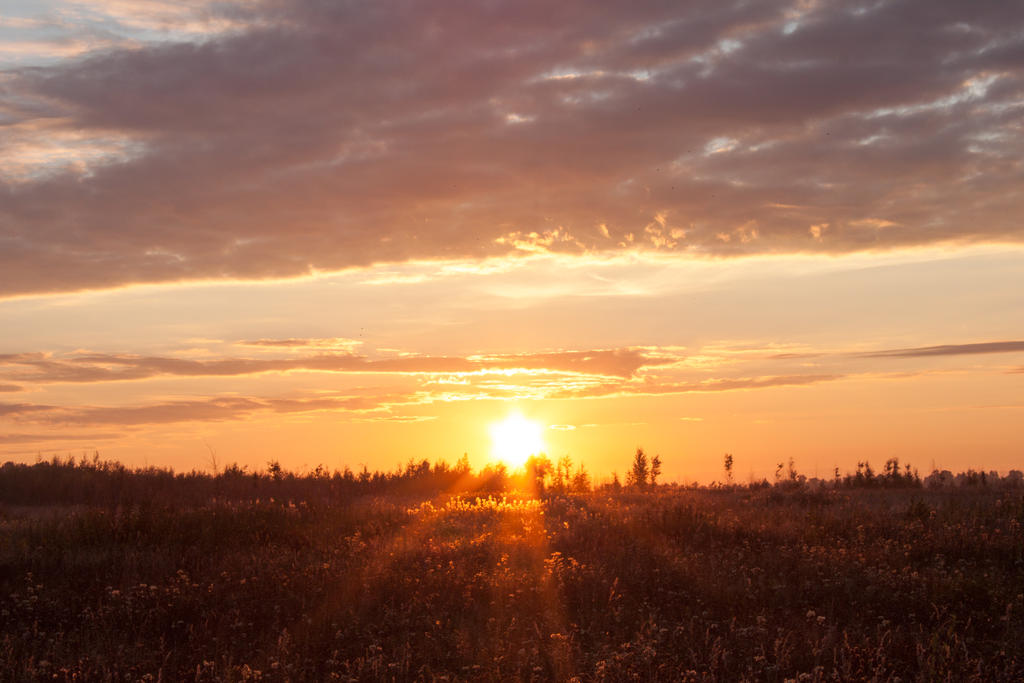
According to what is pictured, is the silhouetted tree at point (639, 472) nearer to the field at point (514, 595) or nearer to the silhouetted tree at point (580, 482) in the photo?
the silhouetted tree at point (580, 482)

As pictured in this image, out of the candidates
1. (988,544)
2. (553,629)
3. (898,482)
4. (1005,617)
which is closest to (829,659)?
(1005,617)

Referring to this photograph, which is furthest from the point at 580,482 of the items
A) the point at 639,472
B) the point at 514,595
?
the point at 514,595

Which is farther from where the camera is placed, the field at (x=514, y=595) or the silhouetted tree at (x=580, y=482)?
the silhouetted tree at (x=580, y=482)

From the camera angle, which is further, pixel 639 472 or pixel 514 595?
pixel 639 472

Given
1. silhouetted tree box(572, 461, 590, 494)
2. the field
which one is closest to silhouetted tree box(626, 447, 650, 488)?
silhouetted tree box(572, 461, 590, 494)

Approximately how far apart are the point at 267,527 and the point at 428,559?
3836mm

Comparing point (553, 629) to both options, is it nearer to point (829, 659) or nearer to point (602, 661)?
point (602, 661)

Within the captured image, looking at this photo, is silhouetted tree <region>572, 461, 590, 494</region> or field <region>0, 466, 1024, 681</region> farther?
silhouetted tree <region>572, 461, 590, 494</region>

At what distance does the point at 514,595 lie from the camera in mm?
10312

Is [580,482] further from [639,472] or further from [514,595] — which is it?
[514,595]

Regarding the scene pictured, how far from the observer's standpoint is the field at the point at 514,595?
330 inches

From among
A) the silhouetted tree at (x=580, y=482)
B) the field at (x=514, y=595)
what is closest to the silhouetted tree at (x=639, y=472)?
the silhouetted tree at (x=580, y=482)

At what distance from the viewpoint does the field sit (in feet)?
27.5

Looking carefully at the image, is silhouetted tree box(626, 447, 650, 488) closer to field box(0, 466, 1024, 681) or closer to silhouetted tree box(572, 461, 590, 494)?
silhouetted tree box(572, 461, 590, 494)
